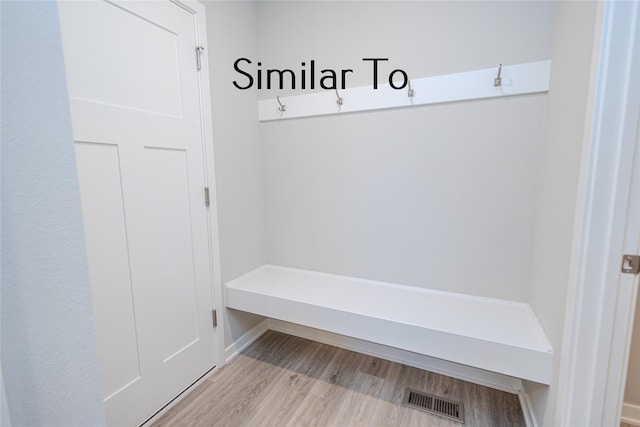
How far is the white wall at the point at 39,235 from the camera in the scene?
454 millimetres

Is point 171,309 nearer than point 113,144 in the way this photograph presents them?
No

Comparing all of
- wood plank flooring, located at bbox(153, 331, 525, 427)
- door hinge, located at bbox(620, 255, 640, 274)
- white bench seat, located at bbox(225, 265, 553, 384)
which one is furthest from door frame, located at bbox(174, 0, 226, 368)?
door hinge, located at bbox(620, 255, 640, 274)

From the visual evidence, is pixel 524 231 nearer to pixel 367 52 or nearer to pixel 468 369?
pixel 468 369

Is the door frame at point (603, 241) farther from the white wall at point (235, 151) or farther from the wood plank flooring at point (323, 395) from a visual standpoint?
the white wall at point (235, 151)

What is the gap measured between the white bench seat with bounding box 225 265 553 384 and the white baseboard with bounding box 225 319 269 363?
339 mm

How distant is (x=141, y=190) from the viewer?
1.43m

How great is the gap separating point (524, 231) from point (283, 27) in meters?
2.03

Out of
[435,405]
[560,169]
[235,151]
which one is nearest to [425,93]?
[560,169]

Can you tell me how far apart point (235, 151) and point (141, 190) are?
71cm

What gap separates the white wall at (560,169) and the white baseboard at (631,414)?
0.47m

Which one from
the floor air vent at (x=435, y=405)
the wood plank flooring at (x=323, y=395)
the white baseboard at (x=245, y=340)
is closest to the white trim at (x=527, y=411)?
the wood plank flooring at (x=323, y=395)

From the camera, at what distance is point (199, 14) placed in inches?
65.2

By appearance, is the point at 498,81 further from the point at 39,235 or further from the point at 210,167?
the point at 39,235

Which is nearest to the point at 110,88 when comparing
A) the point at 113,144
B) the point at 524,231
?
the point at 113,144
